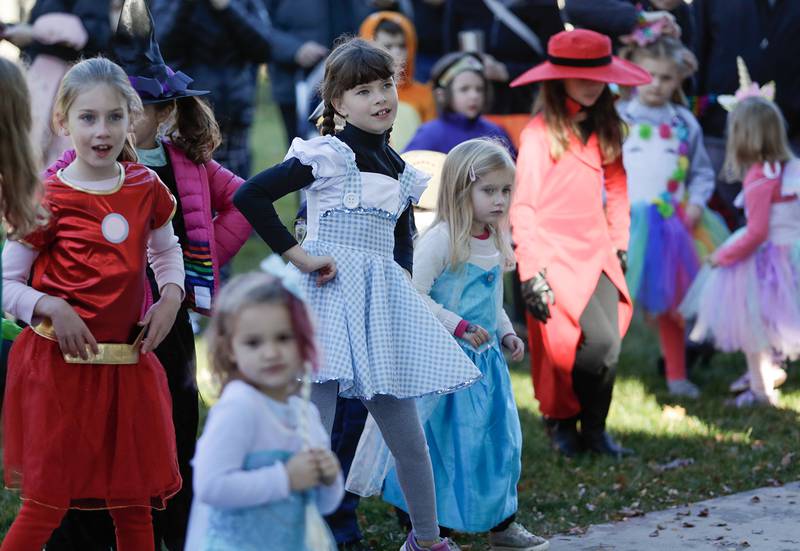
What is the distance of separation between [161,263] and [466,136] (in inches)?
136

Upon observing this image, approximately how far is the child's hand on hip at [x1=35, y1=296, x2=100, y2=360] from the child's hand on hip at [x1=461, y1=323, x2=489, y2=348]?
144 cm

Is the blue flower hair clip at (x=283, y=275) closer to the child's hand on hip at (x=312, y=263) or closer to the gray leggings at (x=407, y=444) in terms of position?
the child's hand on hip at (x=312, y=263)

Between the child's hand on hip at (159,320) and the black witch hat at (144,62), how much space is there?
0.78m

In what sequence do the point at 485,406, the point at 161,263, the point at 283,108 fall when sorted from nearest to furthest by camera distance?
the point at 161,263 < the point at 485,406 < the point at 283,108

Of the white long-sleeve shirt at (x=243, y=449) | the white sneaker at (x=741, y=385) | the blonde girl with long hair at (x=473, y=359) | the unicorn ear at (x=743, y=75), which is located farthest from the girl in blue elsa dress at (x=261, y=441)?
the unicorn ear at (x=743, y=75)

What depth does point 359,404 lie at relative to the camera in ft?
16.8

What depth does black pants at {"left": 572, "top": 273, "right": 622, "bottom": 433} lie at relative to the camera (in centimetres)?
615

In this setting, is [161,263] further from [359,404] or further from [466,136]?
[466,136]

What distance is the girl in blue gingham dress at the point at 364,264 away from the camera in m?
4.16

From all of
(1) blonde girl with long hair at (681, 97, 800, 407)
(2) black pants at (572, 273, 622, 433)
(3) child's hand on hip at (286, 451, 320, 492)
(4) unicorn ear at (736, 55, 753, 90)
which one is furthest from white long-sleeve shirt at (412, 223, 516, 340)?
(4) unicorn ear at (736, 55, 753, 90)

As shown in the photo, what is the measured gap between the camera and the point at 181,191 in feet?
14.9

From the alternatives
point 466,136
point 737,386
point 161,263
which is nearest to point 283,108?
point 466,136

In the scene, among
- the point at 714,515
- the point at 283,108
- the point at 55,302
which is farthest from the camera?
the point at 283,108

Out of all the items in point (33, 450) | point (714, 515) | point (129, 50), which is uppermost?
point (129, 50)
